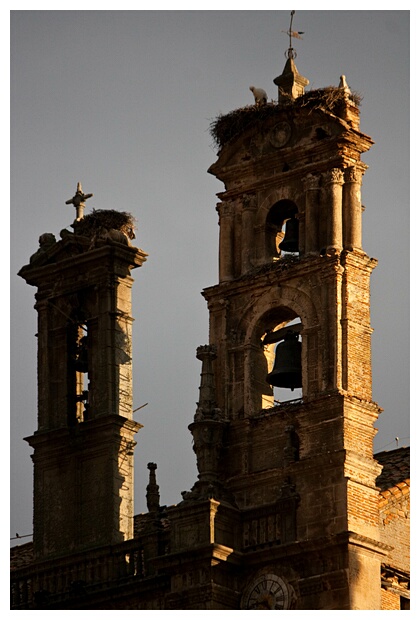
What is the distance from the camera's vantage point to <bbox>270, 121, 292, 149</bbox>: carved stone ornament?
6328 centimetres

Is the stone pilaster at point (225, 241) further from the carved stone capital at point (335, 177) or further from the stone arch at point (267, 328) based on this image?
the carved stone capital at point (335, 177)

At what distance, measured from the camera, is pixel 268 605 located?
60.4 m

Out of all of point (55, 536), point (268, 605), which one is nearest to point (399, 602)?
point (268, 605)

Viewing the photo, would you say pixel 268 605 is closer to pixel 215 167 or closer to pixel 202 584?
pixel 202 584

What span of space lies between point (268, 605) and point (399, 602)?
6.37 ft

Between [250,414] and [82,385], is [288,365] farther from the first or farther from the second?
[82,385]

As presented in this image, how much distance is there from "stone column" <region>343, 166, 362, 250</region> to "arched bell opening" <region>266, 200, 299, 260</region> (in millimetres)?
1038

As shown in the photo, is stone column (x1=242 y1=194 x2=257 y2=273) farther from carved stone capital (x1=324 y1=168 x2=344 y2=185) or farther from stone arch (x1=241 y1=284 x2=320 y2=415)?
carved stone capital (x1=324 y1=168 x2=344 y2=185)

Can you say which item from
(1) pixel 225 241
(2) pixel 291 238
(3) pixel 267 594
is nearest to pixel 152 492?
(3) pixel 267 594

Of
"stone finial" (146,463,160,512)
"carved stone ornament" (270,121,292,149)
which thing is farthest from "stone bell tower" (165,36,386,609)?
"stone finial" (146,463,160,512)

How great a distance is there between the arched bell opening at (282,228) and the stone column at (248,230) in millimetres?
235

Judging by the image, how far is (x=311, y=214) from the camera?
62562 millimetres

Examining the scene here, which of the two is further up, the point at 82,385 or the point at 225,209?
the point at 225,209

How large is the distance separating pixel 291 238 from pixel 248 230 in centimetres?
65
